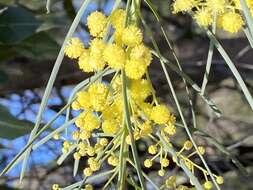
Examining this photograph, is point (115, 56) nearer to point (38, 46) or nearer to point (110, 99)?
point (110, 99)

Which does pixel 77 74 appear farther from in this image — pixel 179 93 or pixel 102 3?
pixel 179 93

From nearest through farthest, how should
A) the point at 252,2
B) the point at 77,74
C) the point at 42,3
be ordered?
the point at 252,2 < the point at 77,74 < the point at 42,3

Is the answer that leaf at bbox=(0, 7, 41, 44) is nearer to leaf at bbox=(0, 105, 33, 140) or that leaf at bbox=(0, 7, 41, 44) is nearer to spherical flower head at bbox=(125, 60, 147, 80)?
leaf at bbox=(0, 105, 33, 140)

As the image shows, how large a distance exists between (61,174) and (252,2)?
140 cm

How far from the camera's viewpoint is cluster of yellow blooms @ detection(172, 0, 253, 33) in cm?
69

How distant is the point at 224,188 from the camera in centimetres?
234

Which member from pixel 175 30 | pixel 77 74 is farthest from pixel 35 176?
pixel 175 30

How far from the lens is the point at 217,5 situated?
69 cm

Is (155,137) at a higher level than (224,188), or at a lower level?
higher

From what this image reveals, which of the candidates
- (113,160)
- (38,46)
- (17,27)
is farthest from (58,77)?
(113,160)

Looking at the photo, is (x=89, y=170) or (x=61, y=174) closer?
(x=89, y=170)

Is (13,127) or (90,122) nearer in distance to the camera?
(90,122)

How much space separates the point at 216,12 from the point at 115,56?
5.0 inches

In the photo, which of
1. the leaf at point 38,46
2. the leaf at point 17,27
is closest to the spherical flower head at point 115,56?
the leaf at point 17,27
